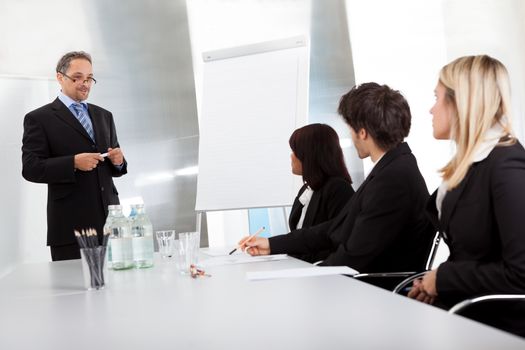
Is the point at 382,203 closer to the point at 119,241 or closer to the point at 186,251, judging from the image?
the point at 186,251

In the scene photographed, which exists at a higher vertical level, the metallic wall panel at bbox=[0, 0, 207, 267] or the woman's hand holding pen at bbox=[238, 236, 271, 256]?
the metallic wall panel at bbox=[0, 0, 207, 267]

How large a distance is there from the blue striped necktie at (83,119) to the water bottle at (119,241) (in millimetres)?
1545

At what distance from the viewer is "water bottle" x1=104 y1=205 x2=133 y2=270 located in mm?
2072

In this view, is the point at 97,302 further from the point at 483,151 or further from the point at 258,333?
the point at 483,151

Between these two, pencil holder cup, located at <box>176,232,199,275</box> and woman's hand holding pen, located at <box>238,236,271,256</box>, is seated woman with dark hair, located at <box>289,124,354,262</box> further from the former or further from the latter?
pencil holder cup, located at <box>176,232,199,275</box>

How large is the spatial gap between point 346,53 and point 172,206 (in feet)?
6.88

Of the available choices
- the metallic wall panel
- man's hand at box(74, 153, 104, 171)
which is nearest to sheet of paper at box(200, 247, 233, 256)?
man's hand at box(74, 153, 104, 171)

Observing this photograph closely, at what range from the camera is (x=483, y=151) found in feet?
5.52

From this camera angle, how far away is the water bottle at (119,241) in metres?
2.07

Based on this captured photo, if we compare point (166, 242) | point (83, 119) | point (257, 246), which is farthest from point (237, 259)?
point (83, 119)

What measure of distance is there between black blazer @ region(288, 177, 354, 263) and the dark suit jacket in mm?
1278

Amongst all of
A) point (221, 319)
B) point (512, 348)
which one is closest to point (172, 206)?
point (221, 319)

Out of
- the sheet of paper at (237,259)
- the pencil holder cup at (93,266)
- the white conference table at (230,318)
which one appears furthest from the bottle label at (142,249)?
the pencil holder cup at (93,266)

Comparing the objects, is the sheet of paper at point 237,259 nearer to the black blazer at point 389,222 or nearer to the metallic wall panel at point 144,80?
the black blazer at point 389,222
